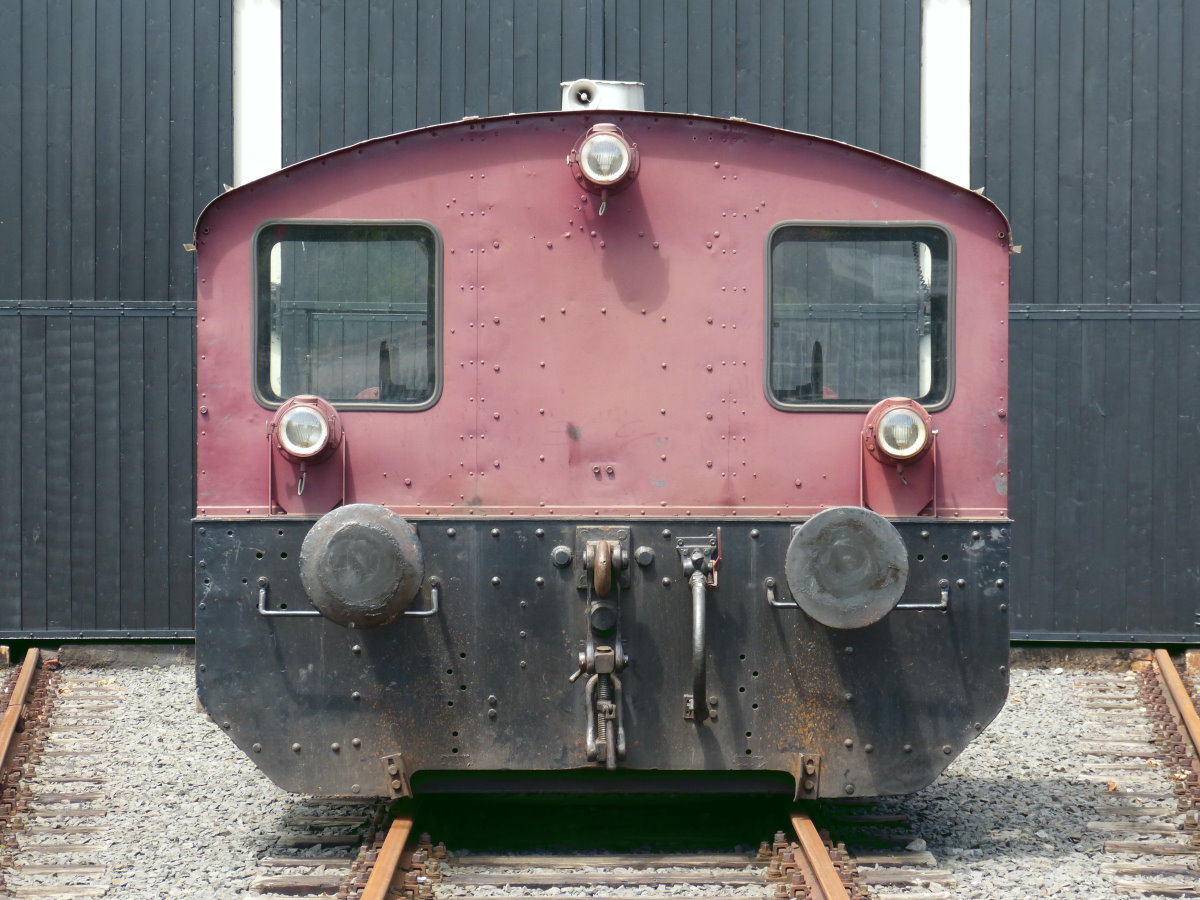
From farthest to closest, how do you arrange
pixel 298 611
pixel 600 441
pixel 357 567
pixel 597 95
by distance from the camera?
pixel 597 95
pixel 600 441
pixel 298 611
pixel 357 567

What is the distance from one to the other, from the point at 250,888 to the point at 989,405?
3.26 metres

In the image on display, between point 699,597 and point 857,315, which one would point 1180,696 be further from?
point 699,597

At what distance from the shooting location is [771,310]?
5035 millimetres

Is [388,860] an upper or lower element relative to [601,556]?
lower

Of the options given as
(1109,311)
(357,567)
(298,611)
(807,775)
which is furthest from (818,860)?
(1109,311)

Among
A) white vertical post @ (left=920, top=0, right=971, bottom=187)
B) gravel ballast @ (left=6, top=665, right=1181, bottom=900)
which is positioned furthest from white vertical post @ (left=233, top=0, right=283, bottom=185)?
white vertical post @ (left=920, top=0, right=971, bottom=187)

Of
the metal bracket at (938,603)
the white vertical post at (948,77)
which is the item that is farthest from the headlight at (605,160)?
the white vertical post at (948,77)

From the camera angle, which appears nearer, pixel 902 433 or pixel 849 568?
pixel 849 568

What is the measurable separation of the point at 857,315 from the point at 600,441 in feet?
3.56

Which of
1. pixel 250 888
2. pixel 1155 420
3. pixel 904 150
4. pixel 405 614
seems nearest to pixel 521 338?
pixel 405 614

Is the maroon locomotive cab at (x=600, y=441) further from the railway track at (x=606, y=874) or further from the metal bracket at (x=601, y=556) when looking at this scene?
the railway track at (x=606, y=874)

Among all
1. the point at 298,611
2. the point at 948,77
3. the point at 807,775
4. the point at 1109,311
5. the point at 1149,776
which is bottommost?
the point at 1149,776

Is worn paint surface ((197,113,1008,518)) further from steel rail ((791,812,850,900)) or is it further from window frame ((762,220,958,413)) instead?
steel rail ((791,812,850,900))

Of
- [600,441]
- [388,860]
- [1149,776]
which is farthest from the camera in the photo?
[1149,776]
